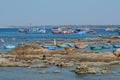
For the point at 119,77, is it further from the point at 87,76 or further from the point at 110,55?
the point at 110,55

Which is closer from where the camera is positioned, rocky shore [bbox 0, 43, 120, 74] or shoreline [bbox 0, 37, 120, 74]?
shoreline [bbox 0, 37, 120, 74]

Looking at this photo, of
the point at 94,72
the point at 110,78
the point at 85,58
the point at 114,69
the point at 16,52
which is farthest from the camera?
the point at 16,52

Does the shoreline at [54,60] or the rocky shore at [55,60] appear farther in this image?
the rocky shore at [55,60]

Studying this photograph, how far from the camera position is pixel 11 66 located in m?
54.1

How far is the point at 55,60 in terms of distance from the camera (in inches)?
2371

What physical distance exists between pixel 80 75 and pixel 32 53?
78.6 ft

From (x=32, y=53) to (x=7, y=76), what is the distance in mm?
23173

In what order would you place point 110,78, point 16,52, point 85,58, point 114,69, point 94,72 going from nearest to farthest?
point 110,78
point 94,72
point 114,69
point 85,58
point 16,52

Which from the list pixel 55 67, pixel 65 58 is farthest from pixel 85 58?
pixel 55 67

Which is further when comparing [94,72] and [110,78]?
[94,72]

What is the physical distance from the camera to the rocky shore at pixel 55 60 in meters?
50.9

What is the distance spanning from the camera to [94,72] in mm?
47656

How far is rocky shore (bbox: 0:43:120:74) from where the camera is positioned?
50.9 metres

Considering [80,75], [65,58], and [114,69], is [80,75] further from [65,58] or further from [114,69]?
[65,58]
